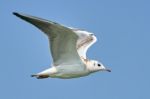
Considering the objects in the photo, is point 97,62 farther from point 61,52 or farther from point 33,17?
point 33,17

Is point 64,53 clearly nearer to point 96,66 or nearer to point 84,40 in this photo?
point 96,66

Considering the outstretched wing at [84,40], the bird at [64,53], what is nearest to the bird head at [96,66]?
the bird at [64,53]

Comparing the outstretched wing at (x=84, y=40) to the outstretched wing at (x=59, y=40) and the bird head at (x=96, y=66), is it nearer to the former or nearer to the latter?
the bird head at (x=96, y=66)

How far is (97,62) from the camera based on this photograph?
2453 cm

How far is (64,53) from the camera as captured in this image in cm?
2325

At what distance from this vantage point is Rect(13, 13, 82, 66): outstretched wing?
20672mm

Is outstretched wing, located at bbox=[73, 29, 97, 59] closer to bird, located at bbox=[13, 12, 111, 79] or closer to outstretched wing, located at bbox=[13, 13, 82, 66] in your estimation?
bird, located at bbox=[13, 12, 111, 79]

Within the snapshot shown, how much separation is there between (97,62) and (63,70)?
67.4 inches

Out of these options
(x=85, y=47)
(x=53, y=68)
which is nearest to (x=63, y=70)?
(x=53, y=68)

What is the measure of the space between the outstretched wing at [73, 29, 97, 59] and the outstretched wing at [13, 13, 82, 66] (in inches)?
66.5

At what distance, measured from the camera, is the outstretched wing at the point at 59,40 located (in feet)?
67.8

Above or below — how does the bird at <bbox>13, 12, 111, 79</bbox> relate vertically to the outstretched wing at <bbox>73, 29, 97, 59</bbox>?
below

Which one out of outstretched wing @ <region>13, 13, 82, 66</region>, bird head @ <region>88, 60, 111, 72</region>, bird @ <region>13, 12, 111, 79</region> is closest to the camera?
outstretched wing @ <region>13, 13, 82, 66</region>

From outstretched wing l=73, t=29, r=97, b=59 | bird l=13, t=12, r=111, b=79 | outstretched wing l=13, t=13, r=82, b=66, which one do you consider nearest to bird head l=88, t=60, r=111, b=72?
bird l=13, t=12, r=111, b=79
